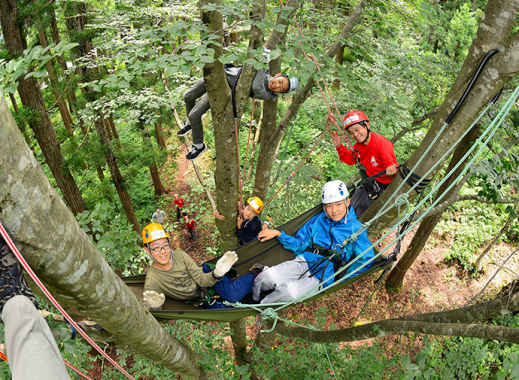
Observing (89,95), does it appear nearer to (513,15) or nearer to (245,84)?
(245,84)

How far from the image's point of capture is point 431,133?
1644 millimetres

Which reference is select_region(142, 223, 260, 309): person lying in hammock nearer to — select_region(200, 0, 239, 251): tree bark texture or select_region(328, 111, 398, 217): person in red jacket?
select_region(200, 0, 239, 251): tree bark texture

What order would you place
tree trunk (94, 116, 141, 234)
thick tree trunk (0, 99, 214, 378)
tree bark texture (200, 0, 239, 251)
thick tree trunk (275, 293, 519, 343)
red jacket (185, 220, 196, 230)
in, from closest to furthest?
thick tree trunk (0, 99, 214, 378)
thick tree trunk (275, 293, 519, 343)
tree bark texture (200, 0, 239, 251)
tree trunk (94, 116, 141, 234)
red jacket (185, 220, 196, 230)

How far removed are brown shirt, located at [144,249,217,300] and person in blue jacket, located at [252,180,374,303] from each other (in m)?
0.45

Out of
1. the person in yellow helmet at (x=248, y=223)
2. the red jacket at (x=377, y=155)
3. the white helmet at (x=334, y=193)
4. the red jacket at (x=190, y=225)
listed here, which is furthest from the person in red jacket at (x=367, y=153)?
the red jacket at (x=190, y=225)

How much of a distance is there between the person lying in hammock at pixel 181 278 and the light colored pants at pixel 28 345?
4.32ft

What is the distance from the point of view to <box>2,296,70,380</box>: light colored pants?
0.71 meters

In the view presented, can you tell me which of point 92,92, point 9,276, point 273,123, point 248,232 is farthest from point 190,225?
point 9,276

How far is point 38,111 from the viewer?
3361 mm

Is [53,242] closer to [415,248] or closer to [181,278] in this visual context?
[181,278]

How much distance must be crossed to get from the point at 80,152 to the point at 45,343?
4422mm

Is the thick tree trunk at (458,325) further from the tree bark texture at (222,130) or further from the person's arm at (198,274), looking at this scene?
the tree bark texture at (222,130)

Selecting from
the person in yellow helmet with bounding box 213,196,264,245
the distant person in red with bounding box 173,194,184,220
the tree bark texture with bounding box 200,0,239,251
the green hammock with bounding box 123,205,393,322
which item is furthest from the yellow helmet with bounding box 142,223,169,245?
the distant person in red with bounding box 173,194,184,220

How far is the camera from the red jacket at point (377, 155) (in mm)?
2623
